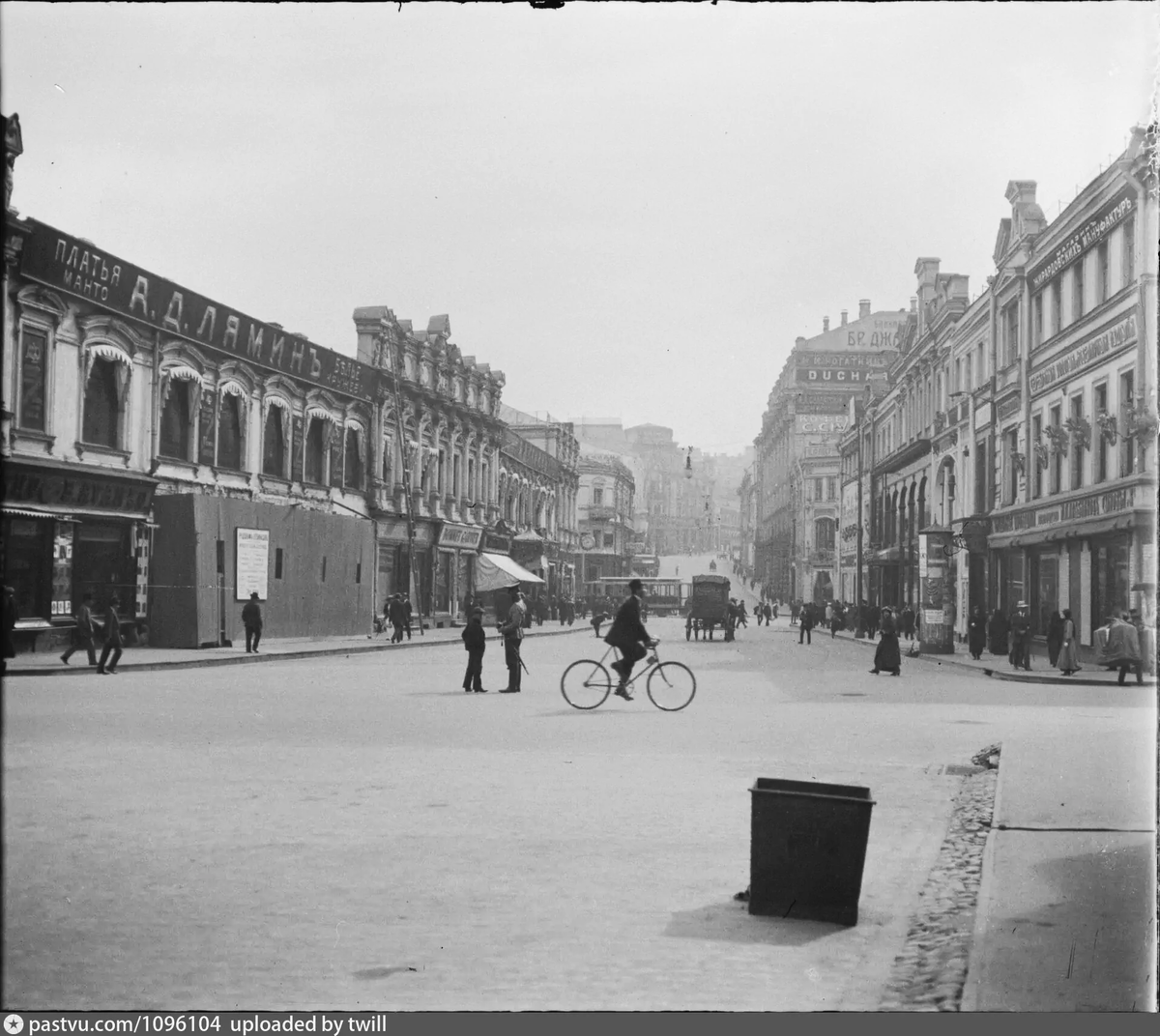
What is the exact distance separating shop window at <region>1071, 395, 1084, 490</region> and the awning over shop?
39.8 feet

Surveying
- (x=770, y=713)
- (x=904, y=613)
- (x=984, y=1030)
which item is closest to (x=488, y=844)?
(x=984, y=1030)

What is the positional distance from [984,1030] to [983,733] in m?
11.0

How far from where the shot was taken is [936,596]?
32406 mm

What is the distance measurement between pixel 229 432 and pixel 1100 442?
1940 centimetres

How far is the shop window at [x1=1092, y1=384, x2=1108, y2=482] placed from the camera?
72.1 ft

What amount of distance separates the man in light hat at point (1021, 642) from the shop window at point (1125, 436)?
500 centimetres

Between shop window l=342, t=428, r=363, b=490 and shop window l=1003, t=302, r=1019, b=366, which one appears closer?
shop window l=1003, t=302, r=1019, b=366

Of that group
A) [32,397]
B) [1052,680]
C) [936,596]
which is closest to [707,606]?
[1052,680]

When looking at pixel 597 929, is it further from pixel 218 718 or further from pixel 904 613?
pixel 904 613

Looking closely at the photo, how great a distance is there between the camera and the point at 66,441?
66.7 ft

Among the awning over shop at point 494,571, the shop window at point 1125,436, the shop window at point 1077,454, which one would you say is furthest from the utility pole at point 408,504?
the shop window at point 1125,436

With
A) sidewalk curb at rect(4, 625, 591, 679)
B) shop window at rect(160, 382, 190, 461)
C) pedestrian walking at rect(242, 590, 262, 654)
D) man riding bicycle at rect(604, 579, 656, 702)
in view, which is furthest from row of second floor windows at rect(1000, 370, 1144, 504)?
shop window at rect(160, 382, 190, 461)

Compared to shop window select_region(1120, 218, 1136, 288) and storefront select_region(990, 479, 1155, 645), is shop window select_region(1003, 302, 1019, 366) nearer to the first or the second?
storefront select_region(990, 479, 1155, 645)

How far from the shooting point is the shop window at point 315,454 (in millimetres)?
33469
